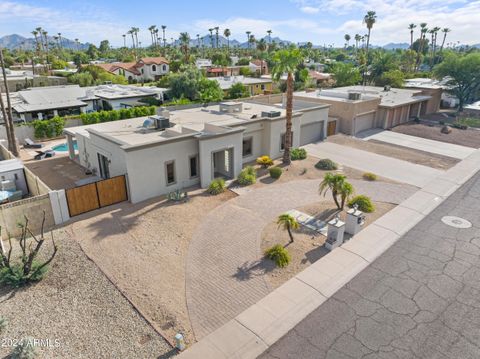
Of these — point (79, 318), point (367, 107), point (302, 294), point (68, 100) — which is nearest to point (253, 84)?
point (367, 107)

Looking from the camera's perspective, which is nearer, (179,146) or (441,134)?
(179,146)

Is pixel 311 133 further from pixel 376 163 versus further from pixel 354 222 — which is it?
pixel 354 222

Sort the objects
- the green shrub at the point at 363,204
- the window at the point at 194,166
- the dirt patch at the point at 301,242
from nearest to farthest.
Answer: the dirt patch at the point at 301,242 → the green shrub at the point at 363,204 → the window at the point at 194,166

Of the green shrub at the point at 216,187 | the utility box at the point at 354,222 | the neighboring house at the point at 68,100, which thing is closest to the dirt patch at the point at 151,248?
the green shrub at the point at 216,187

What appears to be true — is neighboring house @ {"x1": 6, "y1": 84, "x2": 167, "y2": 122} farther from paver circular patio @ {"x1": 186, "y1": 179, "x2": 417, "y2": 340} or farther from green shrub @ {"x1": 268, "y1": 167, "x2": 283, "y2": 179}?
paver circular patio @ {"x1": 186, "y1": 179, "x2": 417, "y2": 340}

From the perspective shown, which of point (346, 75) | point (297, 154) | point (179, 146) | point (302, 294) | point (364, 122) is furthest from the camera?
point (346, 75)

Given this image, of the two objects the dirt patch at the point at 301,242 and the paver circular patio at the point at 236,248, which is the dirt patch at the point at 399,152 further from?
the dirt patch at the point at 301,242

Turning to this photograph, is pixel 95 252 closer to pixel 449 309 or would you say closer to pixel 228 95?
pixel 449 309
